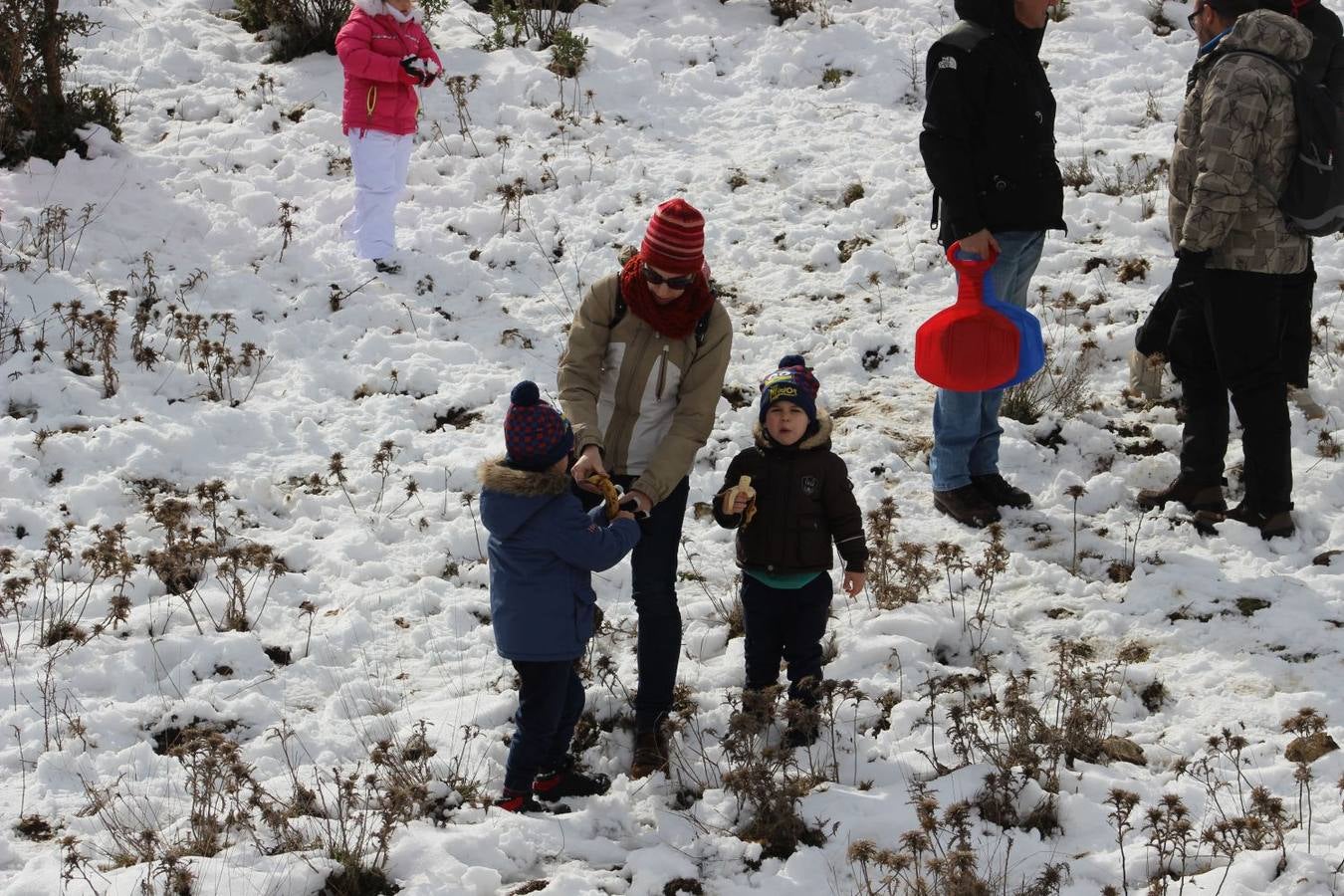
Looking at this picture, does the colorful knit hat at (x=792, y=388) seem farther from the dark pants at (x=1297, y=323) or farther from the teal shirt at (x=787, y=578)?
the dark pants at (x=1297, y=323)

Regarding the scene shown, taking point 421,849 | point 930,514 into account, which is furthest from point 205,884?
point 930,514

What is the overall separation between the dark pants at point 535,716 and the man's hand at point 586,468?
0.57 m

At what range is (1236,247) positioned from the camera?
4957mm

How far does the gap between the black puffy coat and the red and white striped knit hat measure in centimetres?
169

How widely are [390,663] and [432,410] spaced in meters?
2.15

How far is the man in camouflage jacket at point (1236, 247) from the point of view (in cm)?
479

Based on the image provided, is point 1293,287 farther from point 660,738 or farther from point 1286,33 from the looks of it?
point 660,738

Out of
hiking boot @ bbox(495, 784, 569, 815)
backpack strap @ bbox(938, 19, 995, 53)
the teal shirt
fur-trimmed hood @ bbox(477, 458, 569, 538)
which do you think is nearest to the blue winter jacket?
fur-trimmed hood @ bbox(477, 458, 569, 538)

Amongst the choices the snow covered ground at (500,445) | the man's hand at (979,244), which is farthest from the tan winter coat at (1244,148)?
the snow covered ground at (500,445)

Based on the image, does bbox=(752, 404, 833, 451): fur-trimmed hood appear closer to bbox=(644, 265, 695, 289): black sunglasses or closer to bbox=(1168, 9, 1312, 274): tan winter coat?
bbox=(644, 265, 695, 289): black sunglasses

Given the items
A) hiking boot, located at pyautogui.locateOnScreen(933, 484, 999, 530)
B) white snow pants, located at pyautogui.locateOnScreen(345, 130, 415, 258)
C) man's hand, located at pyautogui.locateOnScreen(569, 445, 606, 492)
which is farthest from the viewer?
white snow pants, located at pyautogui.locateOnScreen(345, 130, 415, 258)

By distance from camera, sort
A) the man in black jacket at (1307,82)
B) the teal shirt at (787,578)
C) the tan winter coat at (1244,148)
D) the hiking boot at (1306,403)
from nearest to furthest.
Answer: the teal shirt at (787,578) → the tan winter coat at (1244,148) → the man in black jacket at (1307,82) → the hiking boot at (1306,403)

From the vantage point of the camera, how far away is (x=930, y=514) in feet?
19.0

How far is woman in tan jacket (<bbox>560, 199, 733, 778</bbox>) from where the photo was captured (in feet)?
13.3
